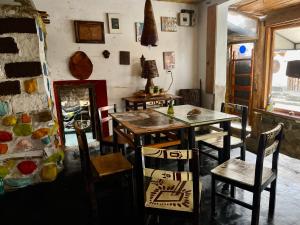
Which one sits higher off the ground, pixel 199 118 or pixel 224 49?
pixel 224 49

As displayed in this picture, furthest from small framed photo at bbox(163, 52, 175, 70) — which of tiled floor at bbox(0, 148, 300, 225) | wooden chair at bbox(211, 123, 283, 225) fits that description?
wooden chair at bbox(211, 123, 283, 225)

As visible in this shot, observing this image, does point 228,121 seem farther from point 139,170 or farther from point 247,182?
point 139,170

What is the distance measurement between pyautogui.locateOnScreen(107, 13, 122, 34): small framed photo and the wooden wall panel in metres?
1.64

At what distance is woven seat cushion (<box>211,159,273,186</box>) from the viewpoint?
1780mm

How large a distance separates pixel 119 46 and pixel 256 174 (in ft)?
10.2

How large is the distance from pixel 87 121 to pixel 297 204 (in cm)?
328

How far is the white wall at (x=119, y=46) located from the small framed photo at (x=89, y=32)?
0.23 ft

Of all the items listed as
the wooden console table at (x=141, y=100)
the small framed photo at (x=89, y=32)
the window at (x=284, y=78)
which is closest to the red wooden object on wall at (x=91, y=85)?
the wooden console table at (x=141, y=100)

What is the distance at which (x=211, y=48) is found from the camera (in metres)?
4.23

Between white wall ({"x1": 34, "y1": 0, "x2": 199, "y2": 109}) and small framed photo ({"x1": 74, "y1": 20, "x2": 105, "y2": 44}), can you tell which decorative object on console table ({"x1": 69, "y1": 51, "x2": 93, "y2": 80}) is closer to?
white wall ({"x1": 34, "y1": 0, "x2": 199, "y2": 109})

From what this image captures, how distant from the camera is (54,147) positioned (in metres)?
2.75

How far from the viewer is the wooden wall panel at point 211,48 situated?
4098 mm

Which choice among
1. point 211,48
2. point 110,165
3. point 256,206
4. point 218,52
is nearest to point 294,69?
point 218,52

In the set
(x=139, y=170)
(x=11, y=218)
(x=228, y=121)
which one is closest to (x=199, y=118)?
(x=228, y=121)
